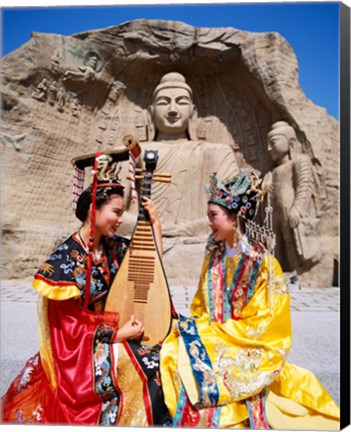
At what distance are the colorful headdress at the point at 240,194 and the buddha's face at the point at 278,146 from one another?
15.0 feet

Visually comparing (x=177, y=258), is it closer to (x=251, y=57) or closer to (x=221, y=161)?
(x=221, y=161)

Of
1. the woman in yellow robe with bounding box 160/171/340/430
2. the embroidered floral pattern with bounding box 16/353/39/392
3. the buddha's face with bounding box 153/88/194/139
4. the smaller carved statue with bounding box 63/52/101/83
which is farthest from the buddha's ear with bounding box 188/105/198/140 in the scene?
the embroidered floral pattern with bounding box 16/353/39/392

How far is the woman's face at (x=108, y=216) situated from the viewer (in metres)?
2.05

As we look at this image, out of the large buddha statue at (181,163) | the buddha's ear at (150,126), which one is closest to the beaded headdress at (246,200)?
the large buddha statue at (181,163)

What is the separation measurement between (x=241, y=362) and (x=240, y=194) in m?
0.82

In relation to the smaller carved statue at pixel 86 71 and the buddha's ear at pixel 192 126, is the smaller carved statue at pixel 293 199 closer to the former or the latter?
the buddha's ear at pixel 192 126

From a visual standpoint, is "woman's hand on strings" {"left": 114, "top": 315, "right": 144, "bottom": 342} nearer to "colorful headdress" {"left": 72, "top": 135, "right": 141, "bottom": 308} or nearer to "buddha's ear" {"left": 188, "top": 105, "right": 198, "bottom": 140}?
"colorful headdress" {"left": 72, "top": 135, "right": 141, "bottom": 308}

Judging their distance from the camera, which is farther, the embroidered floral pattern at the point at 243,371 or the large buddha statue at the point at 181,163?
the large buddha statue at the point at 181,163

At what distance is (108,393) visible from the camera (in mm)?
1814

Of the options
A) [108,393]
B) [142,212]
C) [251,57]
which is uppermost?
[251,57]

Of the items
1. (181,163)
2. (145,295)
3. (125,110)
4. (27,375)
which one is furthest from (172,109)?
(27,375)

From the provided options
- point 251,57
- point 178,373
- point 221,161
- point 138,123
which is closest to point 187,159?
point 221,161

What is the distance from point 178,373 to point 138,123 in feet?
20.1

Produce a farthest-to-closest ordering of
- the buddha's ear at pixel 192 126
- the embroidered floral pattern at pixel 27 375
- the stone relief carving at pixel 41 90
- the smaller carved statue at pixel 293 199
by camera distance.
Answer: the buddha's ear at pixel 192 126, the stone relief carving at pixel 41 90, the smaller carved statue at pixel 293 199, the embroidered floral pattern at pixel 27 375
